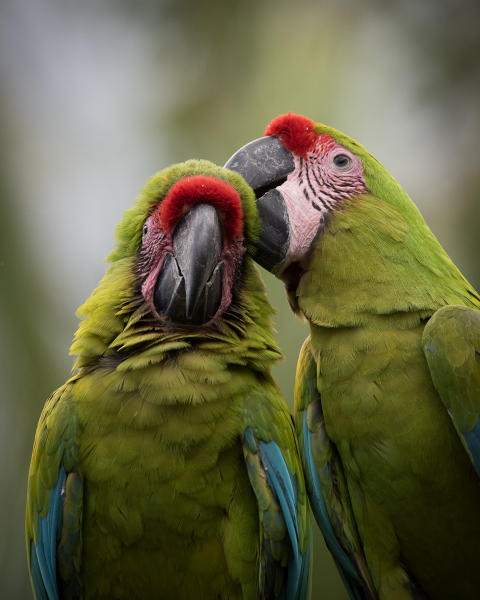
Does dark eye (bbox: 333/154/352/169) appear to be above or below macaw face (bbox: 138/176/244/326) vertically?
above

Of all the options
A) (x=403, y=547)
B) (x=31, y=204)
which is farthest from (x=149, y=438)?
(x=31, y=204)

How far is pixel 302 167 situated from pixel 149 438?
3.55 ft

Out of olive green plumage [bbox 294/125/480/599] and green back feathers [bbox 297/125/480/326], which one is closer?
olive green plumage [bbox 294/125/480/599]

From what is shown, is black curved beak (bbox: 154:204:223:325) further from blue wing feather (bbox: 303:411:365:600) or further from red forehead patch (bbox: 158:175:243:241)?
blue wing feather (bbox: 303:411:365:600)

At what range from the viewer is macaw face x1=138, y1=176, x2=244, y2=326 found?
1.58 metres

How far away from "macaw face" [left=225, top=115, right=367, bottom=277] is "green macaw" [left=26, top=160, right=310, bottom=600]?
0.24 metres

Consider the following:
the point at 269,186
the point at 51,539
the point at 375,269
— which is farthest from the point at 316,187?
the point at 51,539

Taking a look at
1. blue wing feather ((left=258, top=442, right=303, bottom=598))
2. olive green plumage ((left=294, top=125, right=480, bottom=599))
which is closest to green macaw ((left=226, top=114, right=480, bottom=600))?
olive green plumage ((left=294, top=125, right=480, bottom=599))

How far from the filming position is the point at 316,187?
1.95m

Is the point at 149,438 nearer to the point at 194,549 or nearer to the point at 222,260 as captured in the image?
the point at 194,549

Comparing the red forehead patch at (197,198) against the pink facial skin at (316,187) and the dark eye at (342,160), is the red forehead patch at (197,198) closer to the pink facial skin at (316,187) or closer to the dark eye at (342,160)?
the pink facial skin at (316,187)

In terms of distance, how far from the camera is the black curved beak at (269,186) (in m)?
1.86

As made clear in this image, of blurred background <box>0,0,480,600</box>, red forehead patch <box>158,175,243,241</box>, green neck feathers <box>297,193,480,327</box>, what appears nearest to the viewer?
red forehead patch <box>158,175,243,241</box>

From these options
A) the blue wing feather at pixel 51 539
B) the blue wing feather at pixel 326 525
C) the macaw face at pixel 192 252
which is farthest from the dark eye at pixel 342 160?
the blue wing feather at pixel 51 539
